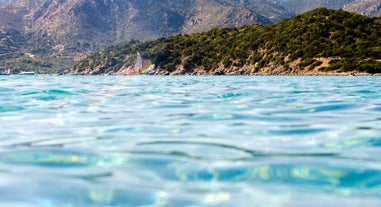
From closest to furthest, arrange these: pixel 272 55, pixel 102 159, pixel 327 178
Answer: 1. pixel 327 178
2. pixel 102 159
3. pixel 272 55

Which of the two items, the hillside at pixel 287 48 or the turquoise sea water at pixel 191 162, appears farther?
the hillside at pixel 287 48

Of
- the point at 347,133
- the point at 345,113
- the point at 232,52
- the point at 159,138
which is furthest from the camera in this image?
the point at 232,52

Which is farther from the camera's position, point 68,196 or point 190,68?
point 190,68

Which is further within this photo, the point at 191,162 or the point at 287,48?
the point at 287,48

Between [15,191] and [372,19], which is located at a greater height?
[372,19]

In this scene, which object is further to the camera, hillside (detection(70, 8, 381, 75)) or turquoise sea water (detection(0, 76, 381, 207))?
hillside (detection(70, 8, 381, 75))

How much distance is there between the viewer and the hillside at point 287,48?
73.4m

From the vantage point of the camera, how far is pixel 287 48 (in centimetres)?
8700

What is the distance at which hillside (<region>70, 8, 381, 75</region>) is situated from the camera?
73.4m

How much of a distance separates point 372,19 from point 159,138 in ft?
315

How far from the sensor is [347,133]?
6680 mm

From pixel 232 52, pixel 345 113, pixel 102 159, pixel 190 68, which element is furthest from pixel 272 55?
pixel 102 159

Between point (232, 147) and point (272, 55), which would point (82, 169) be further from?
point (272, 55)

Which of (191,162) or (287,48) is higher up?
(287,48)
